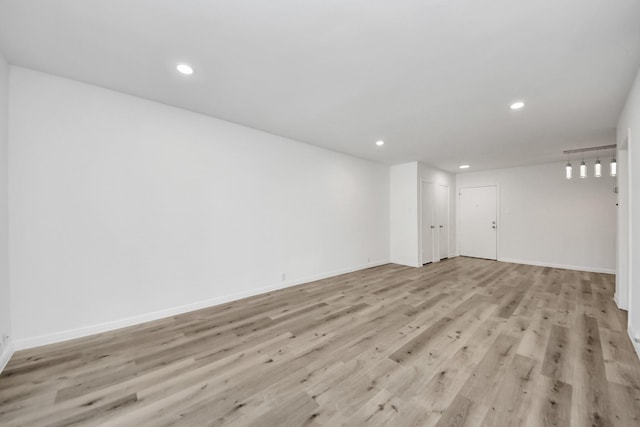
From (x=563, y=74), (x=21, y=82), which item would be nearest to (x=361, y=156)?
(x=563, y=74)

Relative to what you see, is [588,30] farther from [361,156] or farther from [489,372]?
[361,156]

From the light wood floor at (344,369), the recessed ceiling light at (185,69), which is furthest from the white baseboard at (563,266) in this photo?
the recessed ceiling light at (185,69)

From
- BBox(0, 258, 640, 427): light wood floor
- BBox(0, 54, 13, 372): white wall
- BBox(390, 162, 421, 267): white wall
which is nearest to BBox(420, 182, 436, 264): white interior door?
BBox(390, 162, 421, 267): white wall

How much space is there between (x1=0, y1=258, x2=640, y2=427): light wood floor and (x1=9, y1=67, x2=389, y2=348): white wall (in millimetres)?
357

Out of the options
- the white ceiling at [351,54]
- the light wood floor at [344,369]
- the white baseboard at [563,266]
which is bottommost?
the light wood floor at [344,369]

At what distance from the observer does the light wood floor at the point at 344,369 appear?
1560 millimetres

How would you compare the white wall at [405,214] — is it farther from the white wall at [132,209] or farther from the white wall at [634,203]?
the white wall at [634,203]

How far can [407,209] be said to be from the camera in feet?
20.0

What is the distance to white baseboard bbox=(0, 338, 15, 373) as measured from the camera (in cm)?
200

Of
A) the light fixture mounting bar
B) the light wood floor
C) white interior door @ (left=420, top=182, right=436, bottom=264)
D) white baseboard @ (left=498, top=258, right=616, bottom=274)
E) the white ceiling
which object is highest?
the white ceiling

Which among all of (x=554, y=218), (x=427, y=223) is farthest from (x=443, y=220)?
(x=554, y=218)

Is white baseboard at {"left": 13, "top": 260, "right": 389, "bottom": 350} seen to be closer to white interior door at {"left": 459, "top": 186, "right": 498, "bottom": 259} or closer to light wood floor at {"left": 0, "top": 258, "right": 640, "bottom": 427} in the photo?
light wood floor at {"left": 0, "top": 258, "right": 640, "bottom": 427}

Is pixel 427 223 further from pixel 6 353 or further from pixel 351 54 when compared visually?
pixel 6 353

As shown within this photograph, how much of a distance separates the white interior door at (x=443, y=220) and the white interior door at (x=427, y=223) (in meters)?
0.36
